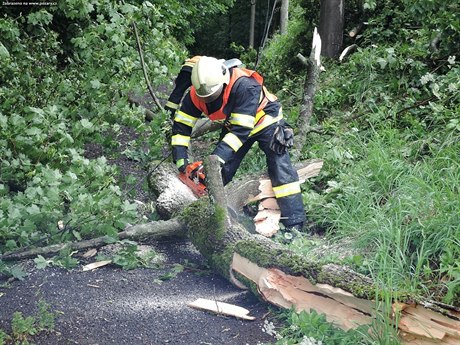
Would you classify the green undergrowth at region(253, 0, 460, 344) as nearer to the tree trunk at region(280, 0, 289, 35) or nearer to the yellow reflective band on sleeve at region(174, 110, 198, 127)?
the yellow reflective band on sleeve at region(174, 110, 198, 127)

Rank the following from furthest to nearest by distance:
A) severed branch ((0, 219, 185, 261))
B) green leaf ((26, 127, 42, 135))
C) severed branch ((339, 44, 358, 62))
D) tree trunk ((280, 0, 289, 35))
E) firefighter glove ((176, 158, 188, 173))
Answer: tree trunk ((280, 0, 289, 35)) → severed branch ((339, 44, 358, 62)) → firefighter glove ((176, 158, 188, 173)) → green leaf ((26, 127, 42, 135)) → severed branch ((0, 219, 185, 261))

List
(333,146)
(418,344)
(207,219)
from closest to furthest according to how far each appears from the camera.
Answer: (418,344) → (207,219) → (333,146)

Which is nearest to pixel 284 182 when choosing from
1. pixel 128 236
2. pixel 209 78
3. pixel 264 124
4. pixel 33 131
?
pixel 264 124

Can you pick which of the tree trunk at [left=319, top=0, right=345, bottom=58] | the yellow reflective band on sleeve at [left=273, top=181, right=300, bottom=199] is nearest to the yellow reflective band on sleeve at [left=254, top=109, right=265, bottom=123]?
the yellow reflective band on sleeve at [left=273, top=181, right=300, bottom=199]

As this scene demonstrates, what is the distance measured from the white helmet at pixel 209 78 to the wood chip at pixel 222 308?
66.7 inches

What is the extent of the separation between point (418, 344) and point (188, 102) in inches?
114

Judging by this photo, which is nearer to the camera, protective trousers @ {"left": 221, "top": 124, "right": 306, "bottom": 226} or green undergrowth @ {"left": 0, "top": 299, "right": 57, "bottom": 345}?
green undergrowth @ {"left": 0, "top": 299, "right": 57, "bottom": 345}

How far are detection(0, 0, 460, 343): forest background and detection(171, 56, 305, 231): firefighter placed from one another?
284 mm

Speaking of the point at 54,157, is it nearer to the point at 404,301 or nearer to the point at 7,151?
the point at 7,151

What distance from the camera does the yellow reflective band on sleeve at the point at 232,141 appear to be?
4.57 metres

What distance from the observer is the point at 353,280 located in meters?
3.19

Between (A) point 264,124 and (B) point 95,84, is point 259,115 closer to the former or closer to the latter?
(A) point 264,124

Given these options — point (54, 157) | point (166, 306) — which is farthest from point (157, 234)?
point (54, 157)

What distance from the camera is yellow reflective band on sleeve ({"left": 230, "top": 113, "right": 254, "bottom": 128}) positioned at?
182 inches
